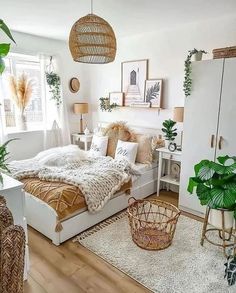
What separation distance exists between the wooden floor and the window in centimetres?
Answer: 235

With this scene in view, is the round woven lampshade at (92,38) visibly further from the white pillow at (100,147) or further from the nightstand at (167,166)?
the white pillow at (100,147)

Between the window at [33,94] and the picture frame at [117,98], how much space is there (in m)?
1.29

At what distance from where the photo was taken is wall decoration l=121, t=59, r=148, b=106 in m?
3.86

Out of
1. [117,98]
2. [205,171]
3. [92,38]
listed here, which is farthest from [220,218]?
[117,98]

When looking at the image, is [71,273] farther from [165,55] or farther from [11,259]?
[165,55]

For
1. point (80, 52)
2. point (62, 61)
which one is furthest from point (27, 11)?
point (62, 61)

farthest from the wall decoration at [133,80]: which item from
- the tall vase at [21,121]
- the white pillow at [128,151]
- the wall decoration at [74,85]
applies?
the tall vase at [21,121]

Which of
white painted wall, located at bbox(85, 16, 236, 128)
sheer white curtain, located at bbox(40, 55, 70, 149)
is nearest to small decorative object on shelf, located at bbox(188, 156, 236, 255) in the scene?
white painted wall, located at bbox(85, 16, 236, 128)

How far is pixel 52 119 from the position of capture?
4383 mm

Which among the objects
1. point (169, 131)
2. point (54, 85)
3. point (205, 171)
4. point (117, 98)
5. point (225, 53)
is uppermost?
point (225, 53)

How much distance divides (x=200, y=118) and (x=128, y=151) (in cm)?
115

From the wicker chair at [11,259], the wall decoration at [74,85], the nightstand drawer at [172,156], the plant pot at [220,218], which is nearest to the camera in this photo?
the wicker chair at [11,259]

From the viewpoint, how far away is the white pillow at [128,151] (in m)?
3.45

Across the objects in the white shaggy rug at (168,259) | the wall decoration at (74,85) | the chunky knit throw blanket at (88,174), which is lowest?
the white shaggy rug at (168,259)
